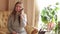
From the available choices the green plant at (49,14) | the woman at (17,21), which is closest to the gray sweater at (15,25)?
the woman at (17,21)

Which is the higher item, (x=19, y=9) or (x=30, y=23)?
(x=19, y=9)

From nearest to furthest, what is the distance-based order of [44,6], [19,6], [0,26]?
[19,6] → [0,26] → [44,6]

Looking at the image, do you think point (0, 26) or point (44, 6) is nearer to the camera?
point (0, 26)

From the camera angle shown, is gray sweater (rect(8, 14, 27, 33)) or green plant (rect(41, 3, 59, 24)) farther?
green plant (rect(41, 3, 59, 24))

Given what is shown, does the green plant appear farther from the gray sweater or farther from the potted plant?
the gray sweater

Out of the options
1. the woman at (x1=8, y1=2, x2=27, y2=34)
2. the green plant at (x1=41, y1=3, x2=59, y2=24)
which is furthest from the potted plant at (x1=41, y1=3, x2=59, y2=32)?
the woman at (x1=8, y1=2, x2=27, y2=34)

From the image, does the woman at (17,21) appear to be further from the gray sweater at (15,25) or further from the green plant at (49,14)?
the green plant at (49,14)

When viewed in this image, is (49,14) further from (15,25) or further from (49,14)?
(15,25)

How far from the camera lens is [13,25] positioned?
293 cm

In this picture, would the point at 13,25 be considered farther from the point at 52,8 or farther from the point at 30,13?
the point at 52,8

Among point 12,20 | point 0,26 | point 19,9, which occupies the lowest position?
point 0,26

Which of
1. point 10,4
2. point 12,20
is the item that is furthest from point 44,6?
point 12,20

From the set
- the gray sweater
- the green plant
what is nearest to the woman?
the gray sweater

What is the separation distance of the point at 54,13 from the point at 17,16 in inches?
43.2
